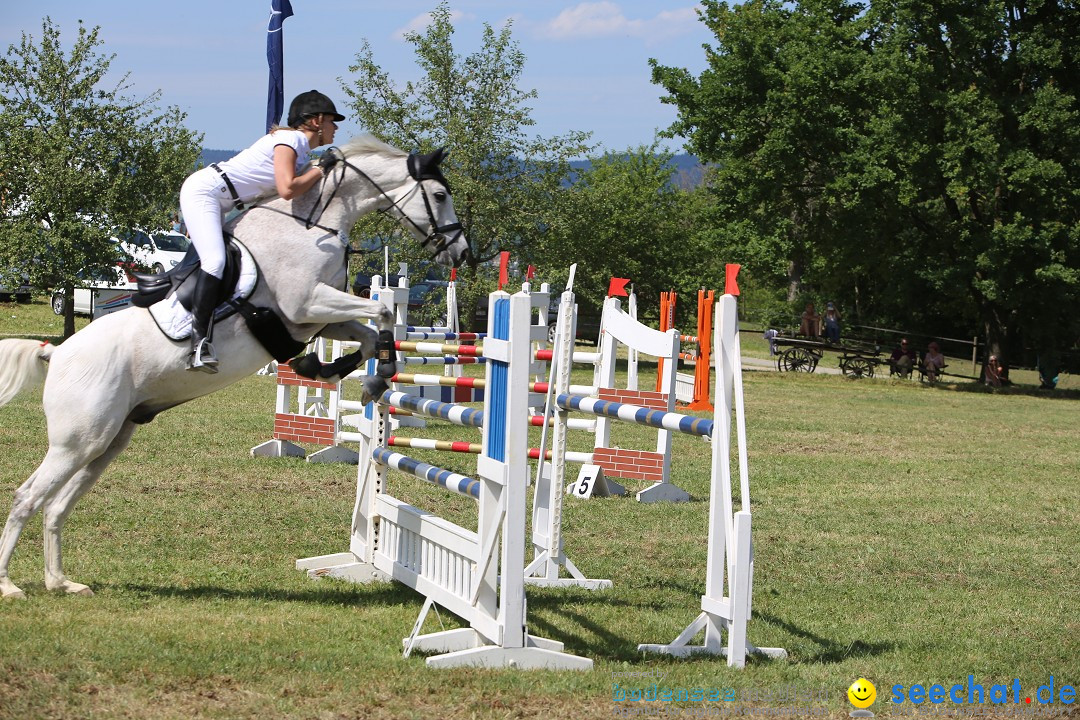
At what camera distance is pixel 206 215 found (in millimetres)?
5129

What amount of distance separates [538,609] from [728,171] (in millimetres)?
21993

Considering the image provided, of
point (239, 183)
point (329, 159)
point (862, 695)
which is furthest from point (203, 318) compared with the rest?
point (862, 695)

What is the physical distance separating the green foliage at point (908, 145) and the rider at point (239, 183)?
19968 mm

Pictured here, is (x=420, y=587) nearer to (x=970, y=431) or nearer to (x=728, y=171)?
(x=970, y=431)

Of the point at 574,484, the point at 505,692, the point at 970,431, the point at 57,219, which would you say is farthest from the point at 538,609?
the point at 57,219

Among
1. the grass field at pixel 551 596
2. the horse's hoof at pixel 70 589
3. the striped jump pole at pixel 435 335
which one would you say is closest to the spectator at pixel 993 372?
the grass field at pixel 551 596

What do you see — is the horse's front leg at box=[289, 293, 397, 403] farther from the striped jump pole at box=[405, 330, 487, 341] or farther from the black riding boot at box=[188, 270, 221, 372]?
the striped jump pole at box=[405, 330, 487, 341]

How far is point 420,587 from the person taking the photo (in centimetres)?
512

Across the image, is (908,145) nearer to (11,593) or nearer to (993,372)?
(993,372)

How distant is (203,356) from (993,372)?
23.1m

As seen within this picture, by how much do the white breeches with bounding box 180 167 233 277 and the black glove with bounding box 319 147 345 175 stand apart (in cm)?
47

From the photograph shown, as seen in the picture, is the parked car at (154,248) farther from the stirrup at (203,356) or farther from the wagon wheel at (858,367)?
the stirrup at (203,356)

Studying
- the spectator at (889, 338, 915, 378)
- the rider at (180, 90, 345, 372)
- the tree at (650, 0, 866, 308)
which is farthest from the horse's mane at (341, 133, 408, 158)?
the spectator at (889, 338, 915, 378)

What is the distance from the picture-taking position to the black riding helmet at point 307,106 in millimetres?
5359
